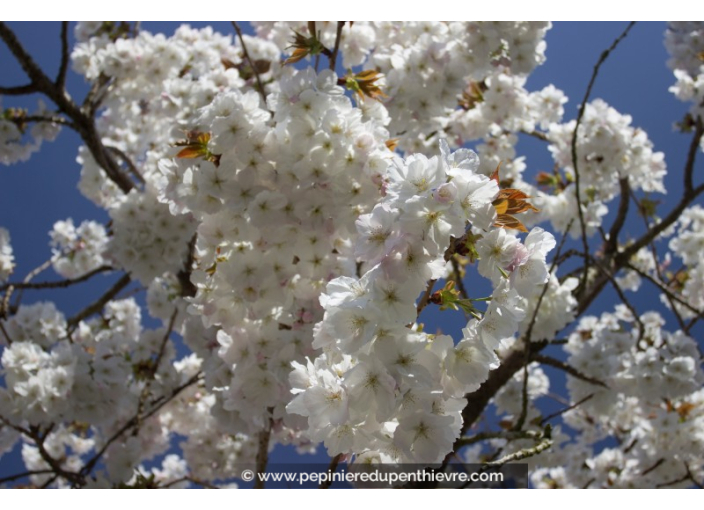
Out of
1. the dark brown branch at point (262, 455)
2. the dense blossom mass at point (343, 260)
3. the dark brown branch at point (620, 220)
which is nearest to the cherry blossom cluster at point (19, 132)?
the dense blossom mass at point (343, 260)

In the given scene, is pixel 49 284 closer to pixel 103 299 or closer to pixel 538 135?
pixel 103 299

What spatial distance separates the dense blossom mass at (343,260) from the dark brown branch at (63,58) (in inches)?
0.9

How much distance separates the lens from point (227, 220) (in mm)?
2141

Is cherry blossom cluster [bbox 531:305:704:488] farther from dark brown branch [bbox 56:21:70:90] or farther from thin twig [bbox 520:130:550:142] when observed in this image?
dark brown branch [bbox 56:21:70:90]

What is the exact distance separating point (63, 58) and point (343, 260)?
2.19 m

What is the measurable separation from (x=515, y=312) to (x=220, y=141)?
1.22m

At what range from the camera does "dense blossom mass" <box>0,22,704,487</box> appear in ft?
4.09

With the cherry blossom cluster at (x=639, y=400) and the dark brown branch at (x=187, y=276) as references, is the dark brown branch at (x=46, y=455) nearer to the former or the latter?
the dark brown branch at (x=187, y=276)

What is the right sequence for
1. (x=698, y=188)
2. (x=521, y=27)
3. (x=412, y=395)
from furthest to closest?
(x=698, y=188)
(x=521, y=27)
(x=412, y=395)

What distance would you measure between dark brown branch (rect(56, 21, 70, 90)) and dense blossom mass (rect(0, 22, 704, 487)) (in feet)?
0.07

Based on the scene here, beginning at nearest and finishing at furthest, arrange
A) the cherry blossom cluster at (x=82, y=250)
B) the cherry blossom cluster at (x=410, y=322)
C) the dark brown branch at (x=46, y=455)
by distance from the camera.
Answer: the cherry blossom cluster at (x=410, y=322) → the dark brown branch at (x=46, y=455) → the cherry blossom cluster at (x=82, y=250)

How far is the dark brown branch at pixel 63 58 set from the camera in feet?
10.1

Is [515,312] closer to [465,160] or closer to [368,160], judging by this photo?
[465,160]

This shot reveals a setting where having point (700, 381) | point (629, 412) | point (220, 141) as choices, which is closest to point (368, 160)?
point (220, 141)
